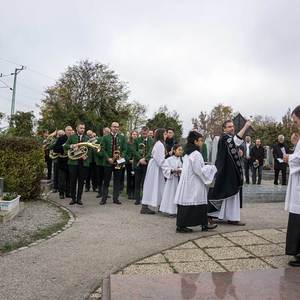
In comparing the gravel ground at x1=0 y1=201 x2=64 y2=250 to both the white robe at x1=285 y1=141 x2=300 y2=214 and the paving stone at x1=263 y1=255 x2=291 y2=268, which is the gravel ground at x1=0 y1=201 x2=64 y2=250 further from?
the white robe at x1=285 y1=141 x2=300 y2=214

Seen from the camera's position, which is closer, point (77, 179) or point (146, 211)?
point (146, 211)

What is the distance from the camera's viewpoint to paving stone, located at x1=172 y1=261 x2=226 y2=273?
18.4ft

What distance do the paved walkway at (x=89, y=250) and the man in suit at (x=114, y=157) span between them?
3.94 feet

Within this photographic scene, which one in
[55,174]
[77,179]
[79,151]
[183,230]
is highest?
[79,151]

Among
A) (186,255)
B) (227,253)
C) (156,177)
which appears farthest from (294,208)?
(156,177)

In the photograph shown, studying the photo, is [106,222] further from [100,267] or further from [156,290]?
[156,290]

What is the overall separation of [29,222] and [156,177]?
3108mm

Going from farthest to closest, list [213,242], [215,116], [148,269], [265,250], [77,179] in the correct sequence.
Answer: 1. [215,116]
2. [77,179]
3. [213,242]
4. [265,250]
5. [148,269]

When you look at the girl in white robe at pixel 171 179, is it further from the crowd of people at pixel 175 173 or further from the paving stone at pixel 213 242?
the paving stone at pixel 213 242

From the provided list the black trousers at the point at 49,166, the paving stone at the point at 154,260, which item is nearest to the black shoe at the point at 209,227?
the paving stone at the point at 154,260

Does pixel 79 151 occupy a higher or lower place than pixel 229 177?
higher

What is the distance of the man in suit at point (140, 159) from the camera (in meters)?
11.6

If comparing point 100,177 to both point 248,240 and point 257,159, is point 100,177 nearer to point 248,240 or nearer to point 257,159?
point 248,240

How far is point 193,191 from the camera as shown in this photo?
7961 millimetres
